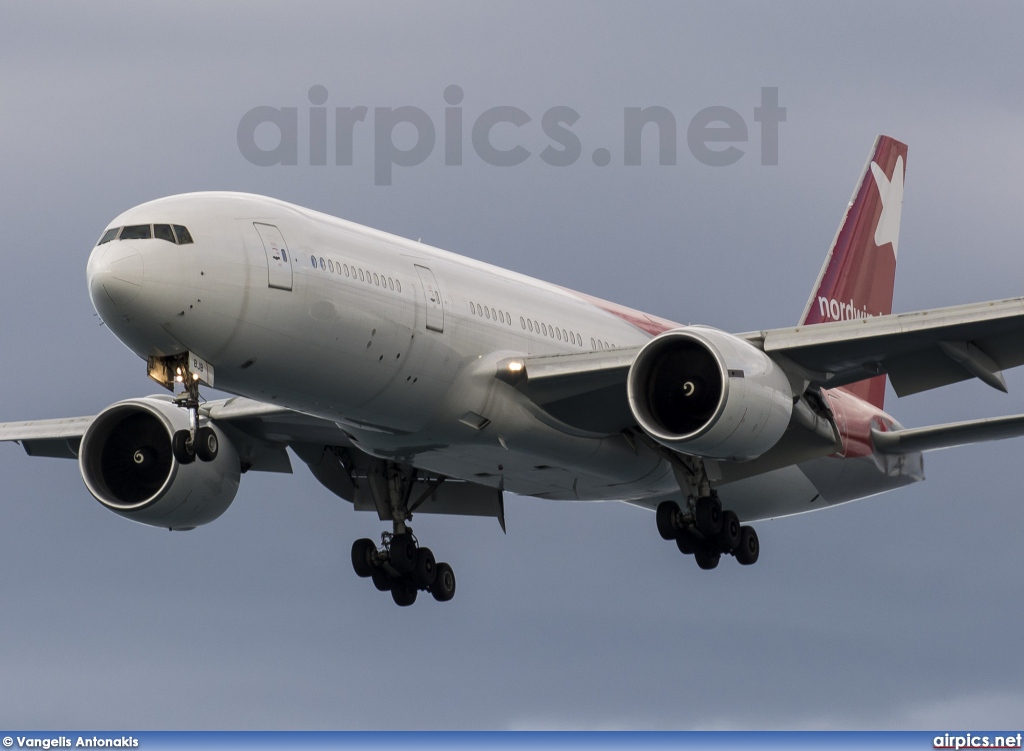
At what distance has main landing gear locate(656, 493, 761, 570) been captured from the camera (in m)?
36.0

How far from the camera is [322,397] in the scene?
98.9 feet

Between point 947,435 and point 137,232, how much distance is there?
60.0ft

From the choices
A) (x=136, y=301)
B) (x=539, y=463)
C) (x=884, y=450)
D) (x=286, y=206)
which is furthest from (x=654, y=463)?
(x=136, y=301)

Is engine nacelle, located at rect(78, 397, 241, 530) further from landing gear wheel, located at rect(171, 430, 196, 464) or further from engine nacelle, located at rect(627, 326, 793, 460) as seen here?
engine nacelle, located at rect(627, 326, 793, 460)

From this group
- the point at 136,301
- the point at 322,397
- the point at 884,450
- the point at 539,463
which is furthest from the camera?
the point at 884,450

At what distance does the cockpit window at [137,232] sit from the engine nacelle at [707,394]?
9.07 metres

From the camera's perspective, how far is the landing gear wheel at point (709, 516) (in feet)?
118

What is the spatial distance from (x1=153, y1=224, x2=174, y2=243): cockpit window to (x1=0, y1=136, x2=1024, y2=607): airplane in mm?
27

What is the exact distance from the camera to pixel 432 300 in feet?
103

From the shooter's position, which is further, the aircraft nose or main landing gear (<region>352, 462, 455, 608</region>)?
main landing gear (<region>352, 462, 455, 608</region>)

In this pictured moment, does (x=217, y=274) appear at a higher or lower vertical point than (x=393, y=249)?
lower

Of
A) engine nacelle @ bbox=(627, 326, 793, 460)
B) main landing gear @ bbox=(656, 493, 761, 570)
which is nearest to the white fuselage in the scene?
main landing gear @ bbox=(656, 493, 761, 570)

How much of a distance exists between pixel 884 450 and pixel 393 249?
14.2 metres

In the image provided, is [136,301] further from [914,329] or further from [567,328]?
[914,329]
